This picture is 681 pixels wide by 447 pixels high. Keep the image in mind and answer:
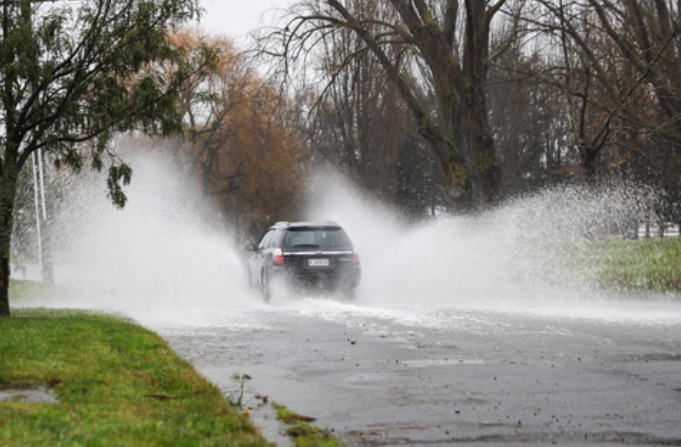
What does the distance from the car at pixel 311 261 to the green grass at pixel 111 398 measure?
349 inches

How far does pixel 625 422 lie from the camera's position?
7.75 metres

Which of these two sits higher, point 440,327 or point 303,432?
point 440,327

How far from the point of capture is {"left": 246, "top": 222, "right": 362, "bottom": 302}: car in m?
23.0

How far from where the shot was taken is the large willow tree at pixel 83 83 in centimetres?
1770

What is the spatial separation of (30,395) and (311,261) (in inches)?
570

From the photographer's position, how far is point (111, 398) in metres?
8.32

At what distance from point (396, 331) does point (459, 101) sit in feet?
43.8

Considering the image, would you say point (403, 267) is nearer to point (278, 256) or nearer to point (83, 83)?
point (278, 256)

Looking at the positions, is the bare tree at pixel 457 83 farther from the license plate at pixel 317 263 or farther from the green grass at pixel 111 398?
the green grass at pixel 111 398

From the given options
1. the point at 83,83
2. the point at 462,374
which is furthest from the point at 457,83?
the point at 462,374

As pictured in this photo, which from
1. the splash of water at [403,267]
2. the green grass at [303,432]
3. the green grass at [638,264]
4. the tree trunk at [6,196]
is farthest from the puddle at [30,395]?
the green grass at [638,264]

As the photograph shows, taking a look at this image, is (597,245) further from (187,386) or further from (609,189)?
(187,386)

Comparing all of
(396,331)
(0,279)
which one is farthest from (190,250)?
(396,331)

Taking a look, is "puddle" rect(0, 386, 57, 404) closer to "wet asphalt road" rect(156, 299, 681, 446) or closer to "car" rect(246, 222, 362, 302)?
"wet asphalt road" rect(156, 299, 681, 446)
